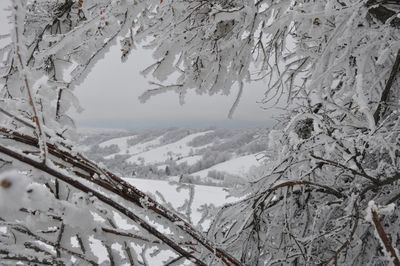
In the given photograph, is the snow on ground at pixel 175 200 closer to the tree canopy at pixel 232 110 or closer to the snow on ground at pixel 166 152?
the tree canopy at pixel 232 110

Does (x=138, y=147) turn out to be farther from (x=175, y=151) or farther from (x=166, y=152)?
(x=175, y=151)

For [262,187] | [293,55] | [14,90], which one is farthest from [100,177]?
[293,55]

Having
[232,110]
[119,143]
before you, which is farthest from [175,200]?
[119,143]

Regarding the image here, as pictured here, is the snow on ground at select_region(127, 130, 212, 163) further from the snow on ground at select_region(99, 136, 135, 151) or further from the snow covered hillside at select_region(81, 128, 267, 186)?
the snow on ground at select_region(99, 136, 135, 151)

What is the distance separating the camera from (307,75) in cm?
283

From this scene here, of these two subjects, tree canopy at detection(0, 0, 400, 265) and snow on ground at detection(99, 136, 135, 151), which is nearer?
tree canopy at detection(0, 0, 400, 265)

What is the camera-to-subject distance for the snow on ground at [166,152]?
11012 centimetres

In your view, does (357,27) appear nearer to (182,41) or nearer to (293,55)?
(182,41)

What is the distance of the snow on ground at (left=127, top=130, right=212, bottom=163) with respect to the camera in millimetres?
110125

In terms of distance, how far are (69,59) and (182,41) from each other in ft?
2.44

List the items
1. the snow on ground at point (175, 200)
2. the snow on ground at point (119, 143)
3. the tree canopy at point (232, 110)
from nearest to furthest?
the tree canopy at point (232, 110) → the snow on ground at point (175, 200) → the snow on ground at point (119, 143)

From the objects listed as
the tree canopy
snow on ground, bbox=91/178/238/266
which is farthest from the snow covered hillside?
the tree canopy

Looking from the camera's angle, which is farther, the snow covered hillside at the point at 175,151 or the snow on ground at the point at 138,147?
the snow on ground at the point at 138,147

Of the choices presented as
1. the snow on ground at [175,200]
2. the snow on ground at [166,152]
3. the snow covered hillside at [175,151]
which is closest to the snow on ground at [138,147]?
the snow covered hillside at [175,151]
